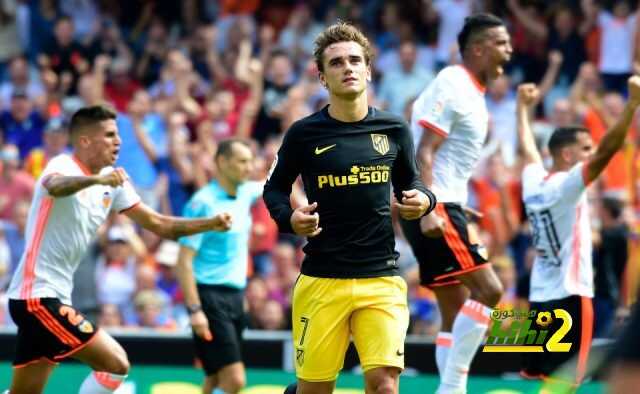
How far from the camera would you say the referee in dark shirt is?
761cm

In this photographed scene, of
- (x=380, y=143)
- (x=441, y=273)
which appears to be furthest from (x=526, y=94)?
(x=380, y=143)

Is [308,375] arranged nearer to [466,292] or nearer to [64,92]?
[466,292]

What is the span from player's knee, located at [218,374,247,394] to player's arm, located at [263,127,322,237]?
3531mm

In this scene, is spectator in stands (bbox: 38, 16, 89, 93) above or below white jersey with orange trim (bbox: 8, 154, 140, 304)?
above

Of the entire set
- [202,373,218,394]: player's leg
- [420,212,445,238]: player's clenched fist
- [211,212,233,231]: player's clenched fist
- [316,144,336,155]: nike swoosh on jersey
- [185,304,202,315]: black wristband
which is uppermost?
[316,144,336,155]: nike swoosh on jersey

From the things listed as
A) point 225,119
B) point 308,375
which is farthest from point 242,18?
point 308,375

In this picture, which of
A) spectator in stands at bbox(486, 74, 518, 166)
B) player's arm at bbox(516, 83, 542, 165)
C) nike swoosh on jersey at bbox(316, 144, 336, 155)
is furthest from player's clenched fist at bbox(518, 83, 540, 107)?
spectator in stands at bbox(486, 74, 518, 166)

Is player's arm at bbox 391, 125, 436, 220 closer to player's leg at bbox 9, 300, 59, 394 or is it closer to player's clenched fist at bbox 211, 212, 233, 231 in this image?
player's clenched fist at bbox 211, 212, 233, 231

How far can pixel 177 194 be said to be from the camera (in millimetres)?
16516

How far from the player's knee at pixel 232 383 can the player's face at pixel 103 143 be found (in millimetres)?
2557

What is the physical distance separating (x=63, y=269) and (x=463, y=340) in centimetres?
308

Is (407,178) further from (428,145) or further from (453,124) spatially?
(453,124)

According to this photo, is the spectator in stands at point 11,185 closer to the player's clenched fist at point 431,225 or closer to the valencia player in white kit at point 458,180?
the valencia player in white kit at point 458,180

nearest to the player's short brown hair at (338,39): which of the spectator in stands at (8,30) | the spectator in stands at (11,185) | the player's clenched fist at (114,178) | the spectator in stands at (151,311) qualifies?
the player's clenched fist at (114,178)
